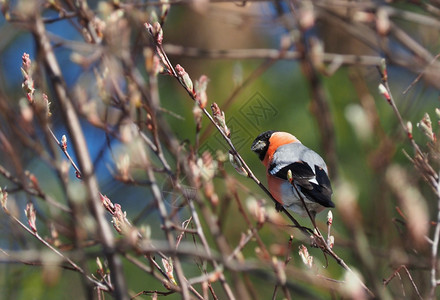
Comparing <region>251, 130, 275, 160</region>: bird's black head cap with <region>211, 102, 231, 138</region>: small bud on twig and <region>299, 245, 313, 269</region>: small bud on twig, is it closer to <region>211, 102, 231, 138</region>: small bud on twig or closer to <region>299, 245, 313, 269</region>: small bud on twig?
<region>211, 102, 231, 138</region>: small bud on twig

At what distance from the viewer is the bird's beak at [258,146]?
345 centimetres

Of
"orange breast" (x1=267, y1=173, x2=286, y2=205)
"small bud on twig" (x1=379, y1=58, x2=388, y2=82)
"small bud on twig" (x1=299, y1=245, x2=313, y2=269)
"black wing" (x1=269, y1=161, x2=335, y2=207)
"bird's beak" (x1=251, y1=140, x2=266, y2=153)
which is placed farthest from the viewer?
"bird's beak" (x1=251, y1=140, x2=266, y2=153)

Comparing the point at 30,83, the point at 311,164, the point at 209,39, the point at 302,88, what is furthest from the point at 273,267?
the point at 209,39

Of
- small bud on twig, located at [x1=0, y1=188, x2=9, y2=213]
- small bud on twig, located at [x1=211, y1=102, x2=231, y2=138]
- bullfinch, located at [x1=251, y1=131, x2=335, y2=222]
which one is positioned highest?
small bud on twig, located at [x1=211, y1=102, x2=231, y2=138]

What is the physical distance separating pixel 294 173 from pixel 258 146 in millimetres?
668

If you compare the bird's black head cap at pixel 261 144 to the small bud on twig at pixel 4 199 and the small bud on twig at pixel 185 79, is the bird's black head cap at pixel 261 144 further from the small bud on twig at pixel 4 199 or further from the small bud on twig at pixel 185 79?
the small bud on twig at pixel 4 199

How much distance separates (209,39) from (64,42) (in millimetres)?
6245

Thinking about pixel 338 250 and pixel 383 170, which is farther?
pixel 338 250

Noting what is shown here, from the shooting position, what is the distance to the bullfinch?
8.70ft

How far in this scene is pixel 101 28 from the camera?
4.62 feet

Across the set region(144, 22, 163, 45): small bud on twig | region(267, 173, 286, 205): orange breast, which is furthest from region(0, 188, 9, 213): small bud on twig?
region(267, 173, 286, 205): orange breast

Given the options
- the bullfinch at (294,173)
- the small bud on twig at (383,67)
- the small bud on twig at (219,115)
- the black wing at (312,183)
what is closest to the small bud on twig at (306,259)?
the small bud on twig at (219,115)

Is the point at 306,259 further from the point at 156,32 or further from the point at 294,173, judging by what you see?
the point at 294,173

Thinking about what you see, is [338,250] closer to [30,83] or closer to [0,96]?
[30,83]
